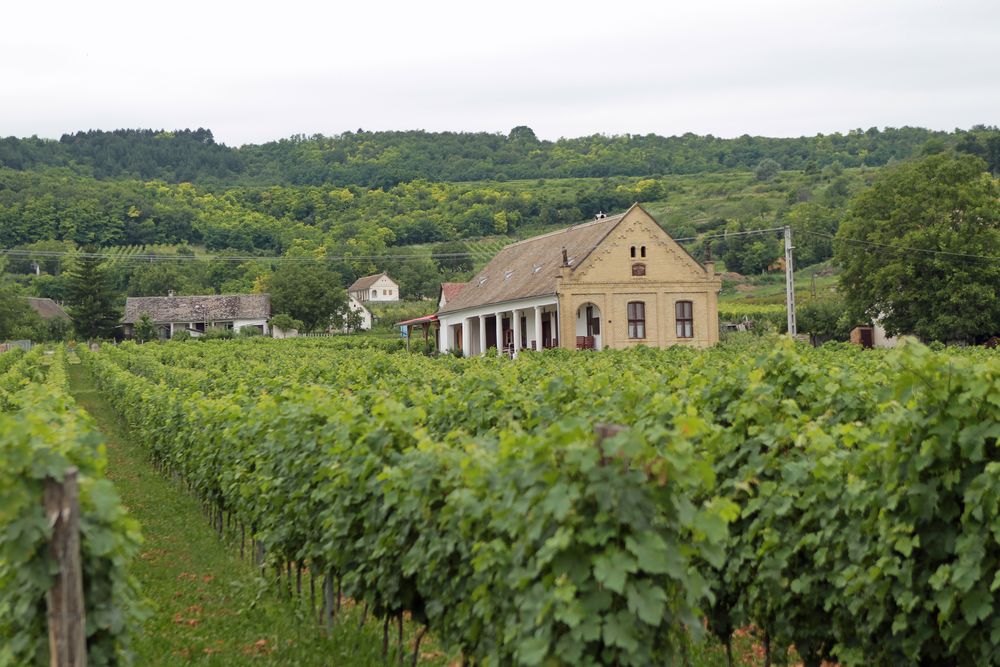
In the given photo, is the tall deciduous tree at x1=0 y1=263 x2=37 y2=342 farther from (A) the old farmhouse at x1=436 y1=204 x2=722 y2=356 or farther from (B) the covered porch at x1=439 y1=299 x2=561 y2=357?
(A) the old farmhouse at x1=436 y1=204 x2=722 y2=356

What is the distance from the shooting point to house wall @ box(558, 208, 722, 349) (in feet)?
152

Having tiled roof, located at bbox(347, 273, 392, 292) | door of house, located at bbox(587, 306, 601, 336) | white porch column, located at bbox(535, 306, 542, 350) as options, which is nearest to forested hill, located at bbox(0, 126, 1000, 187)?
tiled roof, located at bbox(347, 273, 392, 292)

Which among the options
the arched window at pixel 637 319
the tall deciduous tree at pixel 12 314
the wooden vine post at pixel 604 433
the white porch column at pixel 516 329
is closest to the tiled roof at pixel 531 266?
the white porch column at pixel 516 329

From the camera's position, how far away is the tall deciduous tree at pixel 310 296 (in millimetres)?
92562

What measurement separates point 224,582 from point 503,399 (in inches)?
163

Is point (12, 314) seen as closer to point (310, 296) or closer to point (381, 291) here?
point (310, 296)

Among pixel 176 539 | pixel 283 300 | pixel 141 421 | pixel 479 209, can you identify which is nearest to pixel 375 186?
pixel 479 209

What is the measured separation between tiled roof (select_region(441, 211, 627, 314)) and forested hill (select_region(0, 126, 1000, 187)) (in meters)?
93.5

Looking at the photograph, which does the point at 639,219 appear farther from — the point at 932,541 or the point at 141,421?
the point at 932,541

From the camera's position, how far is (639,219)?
47125 mm

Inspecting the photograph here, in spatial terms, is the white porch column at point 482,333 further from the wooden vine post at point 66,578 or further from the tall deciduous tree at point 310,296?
the wooden vine post at point 66,578

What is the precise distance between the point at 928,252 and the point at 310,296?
5851 cm

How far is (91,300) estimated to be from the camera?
94.4 metres

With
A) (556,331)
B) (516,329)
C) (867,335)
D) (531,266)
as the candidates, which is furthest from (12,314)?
Result: (867,335)
